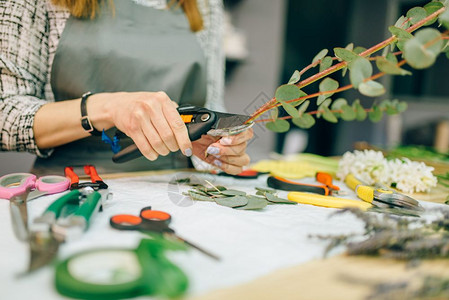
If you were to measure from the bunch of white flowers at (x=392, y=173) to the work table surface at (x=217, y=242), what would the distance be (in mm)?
232

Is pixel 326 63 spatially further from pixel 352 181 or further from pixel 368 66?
pixel 352 181

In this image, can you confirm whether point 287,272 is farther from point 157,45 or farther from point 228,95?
point 228,95

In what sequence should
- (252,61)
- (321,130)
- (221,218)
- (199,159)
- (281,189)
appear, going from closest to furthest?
(221,218)
(281,189)
(199,159)
(252,61)
(321,130)

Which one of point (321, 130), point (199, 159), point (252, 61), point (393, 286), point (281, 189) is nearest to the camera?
point (393, 286)

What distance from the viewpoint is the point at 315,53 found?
2.77 m

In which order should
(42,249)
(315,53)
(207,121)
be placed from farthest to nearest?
(315,53) → (207,121) → (42,249)

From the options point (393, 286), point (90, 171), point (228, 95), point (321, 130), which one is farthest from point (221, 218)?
point (321, 130)

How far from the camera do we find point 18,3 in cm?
75

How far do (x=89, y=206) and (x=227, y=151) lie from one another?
1.10 feet

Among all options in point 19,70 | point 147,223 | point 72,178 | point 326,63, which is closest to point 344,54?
point 326,63

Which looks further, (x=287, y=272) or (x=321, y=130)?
(x=321, y=130)

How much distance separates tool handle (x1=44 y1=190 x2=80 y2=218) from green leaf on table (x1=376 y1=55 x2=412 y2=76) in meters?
0.43

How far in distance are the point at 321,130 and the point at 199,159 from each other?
7.96 ft

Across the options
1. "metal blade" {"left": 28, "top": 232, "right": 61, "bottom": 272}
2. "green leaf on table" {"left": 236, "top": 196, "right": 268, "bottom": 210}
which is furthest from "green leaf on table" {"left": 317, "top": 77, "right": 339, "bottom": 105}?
"metal blade" {"left": 28, "top": 232, "right": 61, "bottom": 272}
